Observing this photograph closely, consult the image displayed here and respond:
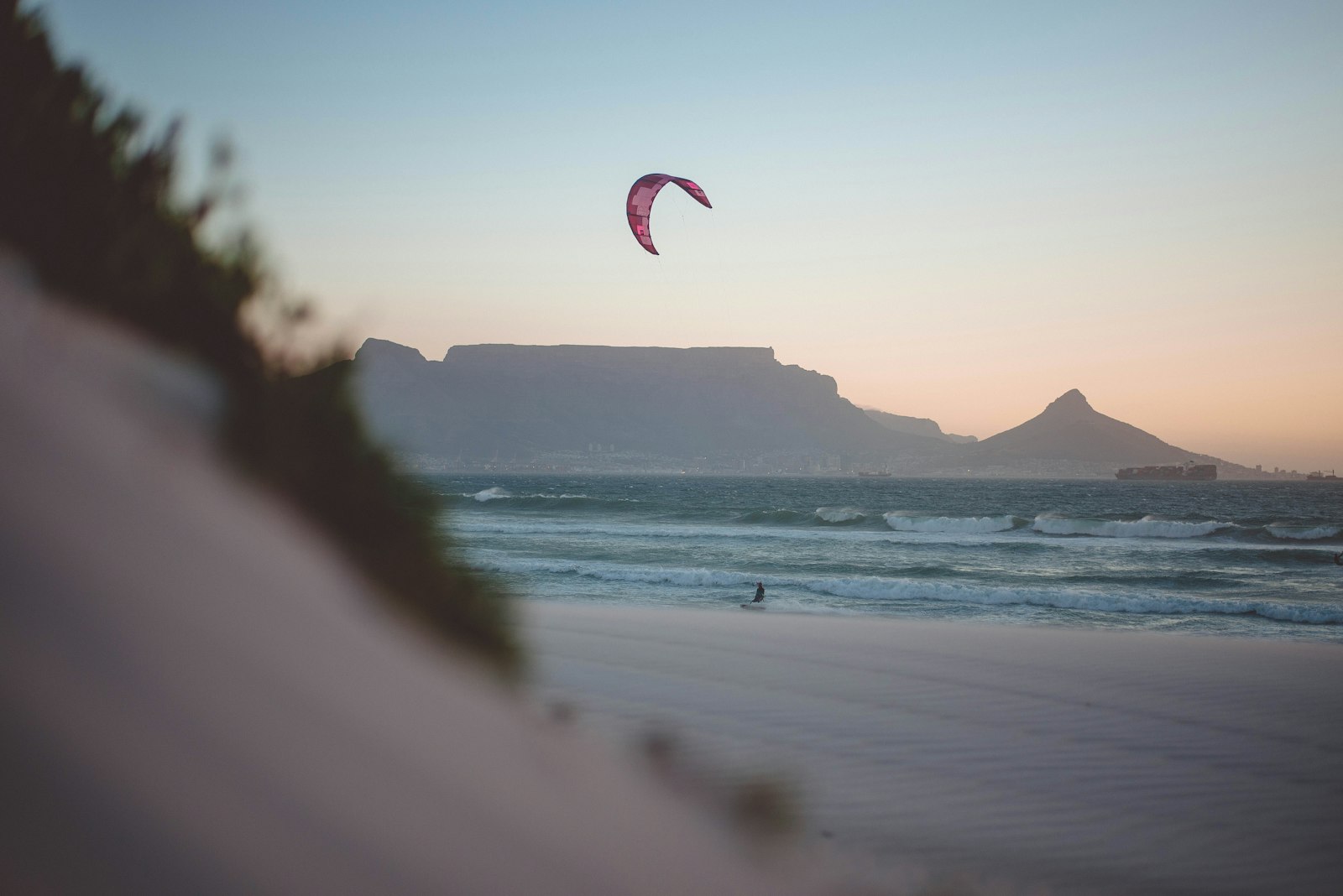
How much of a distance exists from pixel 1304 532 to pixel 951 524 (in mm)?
13619

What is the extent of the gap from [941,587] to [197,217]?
1721 centimetres

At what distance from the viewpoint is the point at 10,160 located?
227 centimetres

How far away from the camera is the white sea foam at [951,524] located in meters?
37.5

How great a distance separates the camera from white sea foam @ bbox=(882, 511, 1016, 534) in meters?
37.5

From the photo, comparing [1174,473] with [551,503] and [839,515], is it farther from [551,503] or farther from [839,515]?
[551,503]

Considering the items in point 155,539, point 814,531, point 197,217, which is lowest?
point 814,531

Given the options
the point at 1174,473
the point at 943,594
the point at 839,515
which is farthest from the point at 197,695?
the point at 1174,473

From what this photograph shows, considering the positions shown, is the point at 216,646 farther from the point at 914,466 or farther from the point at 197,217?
the point at 914,466

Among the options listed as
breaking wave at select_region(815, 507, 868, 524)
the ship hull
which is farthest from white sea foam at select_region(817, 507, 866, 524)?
the ship hull

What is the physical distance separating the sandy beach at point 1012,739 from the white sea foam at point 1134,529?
25.7 meters

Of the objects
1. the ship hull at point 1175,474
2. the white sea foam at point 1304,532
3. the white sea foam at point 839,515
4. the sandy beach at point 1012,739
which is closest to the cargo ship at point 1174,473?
the ship hull at point 1175,474

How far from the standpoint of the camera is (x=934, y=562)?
2358 centimetres

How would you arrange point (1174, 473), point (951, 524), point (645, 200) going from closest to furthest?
1. point (645, 200)
2. point (951, 524)
3. point (1174, 473)

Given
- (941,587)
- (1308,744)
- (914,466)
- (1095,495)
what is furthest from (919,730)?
(914,466)
